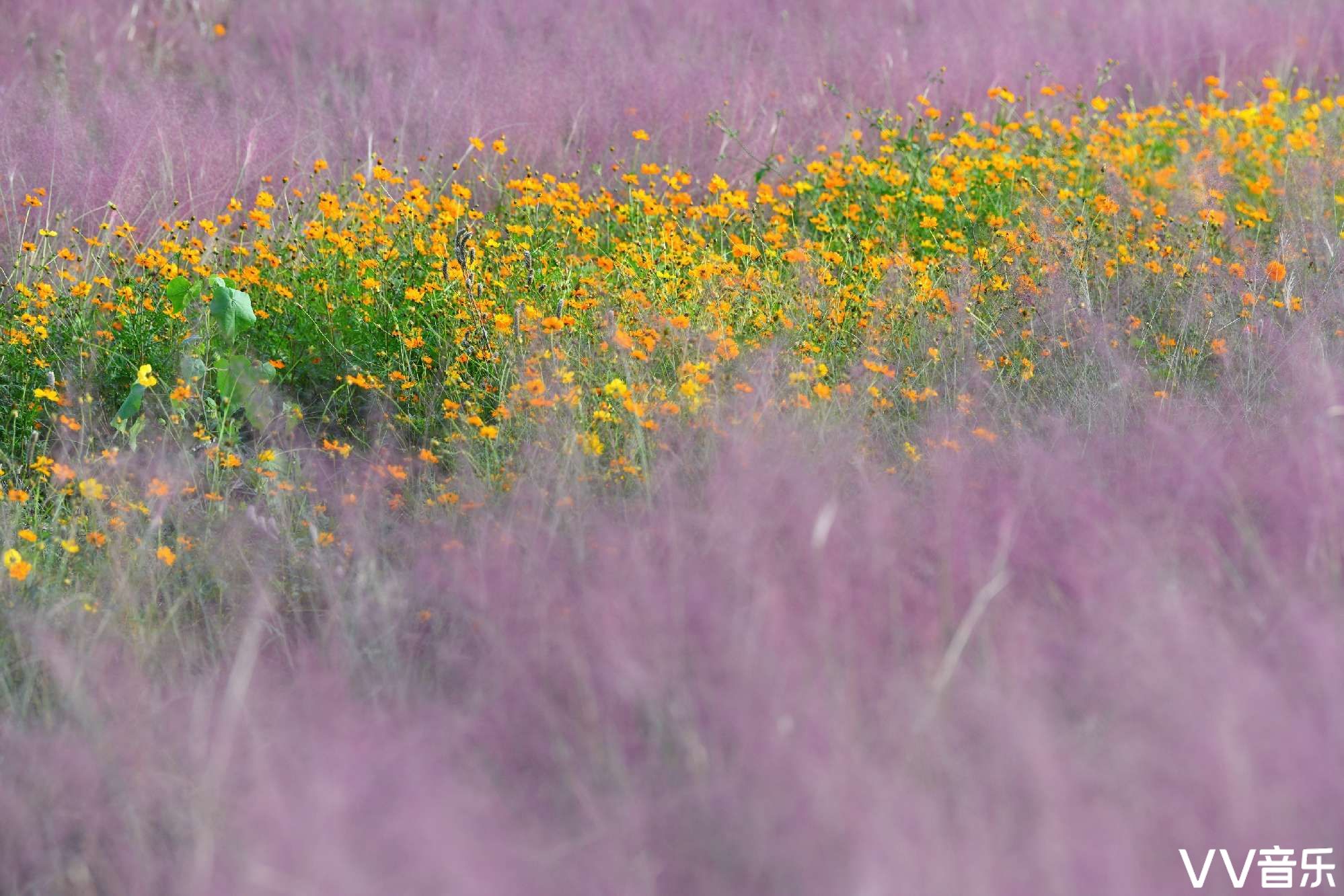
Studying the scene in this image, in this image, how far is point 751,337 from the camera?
10.4ft

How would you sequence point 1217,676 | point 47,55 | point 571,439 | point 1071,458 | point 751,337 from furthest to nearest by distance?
1. point 47,55
2. point 751,337
3. point 571,439
4. point 1071,458
5. point 1217,676

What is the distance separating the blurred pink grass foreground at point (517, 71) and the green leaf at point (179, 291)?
1.05 metres

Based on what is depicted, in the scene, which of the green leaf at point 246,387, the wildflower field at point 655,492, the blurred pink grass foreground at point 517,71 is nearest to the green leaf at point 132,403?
the wildflower field at point 655,492

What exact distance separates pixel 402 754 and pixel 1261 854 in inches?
37.9

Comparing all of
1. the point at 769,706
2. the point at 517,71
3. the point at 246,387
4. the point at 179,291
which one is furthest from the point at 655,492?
the point at 517,71

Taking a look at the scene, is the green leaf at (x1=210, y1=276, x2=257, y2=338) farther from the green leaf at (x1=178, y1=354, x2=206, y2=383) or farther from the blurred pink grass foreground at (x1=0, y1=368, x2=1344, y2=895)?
the blurred pink grass foreground at (x1=0, y1=368, x2=1344, y2=895)

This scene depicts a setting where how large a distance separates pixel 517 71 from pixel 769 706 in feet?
13.7

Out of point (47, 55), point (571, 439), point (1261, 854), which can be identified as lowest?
point (1261, 854)

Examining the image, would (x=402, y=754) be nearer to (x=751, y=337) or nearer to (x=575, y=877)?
(x=575, y=877)

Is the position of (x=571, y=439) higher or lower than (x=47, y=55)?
lower

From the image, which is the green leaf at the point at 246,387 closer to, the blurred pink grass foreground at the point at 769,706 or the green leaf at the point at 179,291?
the green leaf at the point at 179,291

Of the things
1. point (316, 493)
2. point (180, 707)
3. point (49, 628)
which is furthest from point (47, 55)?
point (180, 707)

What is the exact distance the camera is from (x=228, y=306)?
9.79ft

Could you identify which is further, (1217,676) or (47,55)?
(47,55)
